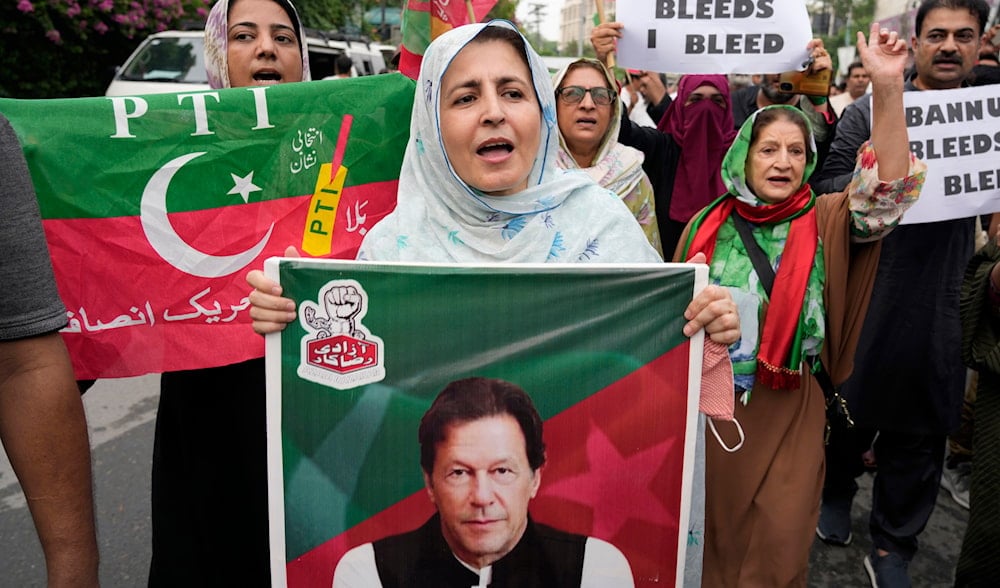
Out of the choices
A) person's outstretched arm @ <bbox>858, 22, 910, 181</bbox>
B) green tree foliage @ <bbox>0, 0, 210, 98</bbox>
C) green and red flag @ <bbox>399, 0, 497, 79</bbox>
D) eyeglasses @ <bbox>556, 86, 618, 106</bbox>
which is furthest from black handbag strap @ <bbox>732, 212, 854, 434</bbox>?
green tree foliage @ <bbox>0, 0, 210, 98</bbox>

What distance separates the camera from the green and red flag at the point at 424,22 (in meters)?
2.59

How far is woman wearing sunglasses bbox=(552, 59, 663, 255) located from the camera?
3.37 metres

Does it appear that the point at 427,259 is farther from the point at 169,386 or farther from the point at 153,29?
the point at 153,29

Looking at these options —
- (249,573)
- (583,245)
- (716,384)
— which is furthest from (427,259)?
(249,573)

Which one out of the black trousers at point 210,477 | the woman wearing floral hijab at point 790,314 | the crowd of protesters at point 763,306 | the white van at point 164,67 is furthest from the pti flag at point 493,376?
the white van at point 164,67

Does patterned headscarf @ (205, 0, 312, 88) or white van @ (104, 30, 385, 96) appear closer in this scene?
patterned headscarf @ (205, 0, 312, 88)

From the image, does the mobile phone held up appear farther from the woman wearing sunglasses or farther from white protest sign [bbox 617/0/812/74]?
the woman wearing sunglasses

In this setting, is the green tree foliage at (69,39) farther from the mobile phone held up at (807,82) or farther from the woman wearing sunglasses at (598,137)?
the mobile phone held up at (807,82)

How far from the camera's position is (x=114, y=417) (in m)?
4.41

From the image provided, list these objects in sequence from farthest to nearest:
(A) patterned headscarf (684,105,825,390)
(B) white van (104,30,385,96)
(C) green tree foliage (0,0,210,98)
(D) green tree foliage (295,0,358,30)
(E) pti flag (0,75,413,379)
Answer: (D) green tree foliage (295,0,358,30), (C) green tree foliage (0,0,210,98), (B) white van (104,30,385,96), (A) patterned headscarf (684,105,825,390), (E) pti flag (0,75,413,379)

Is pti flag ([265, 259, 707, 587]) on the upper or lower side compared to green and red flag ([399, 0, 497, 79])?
lower

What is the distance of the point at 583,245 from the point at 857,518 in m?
2.69

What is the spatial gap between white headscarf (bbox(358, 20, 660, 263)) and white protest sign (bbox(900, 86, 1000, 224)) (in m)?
1.75

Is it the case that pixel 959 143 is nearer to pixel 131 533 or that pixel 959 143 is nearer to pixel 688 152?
pixel 688 152
